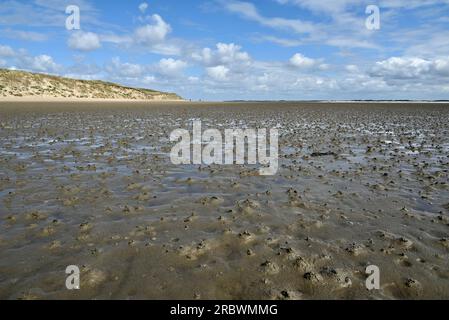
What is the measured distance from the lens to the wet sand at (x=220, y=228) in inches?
266

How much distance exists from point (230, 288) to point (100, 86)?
118 meters

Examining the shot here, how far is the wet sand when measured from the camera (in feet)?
22.2
